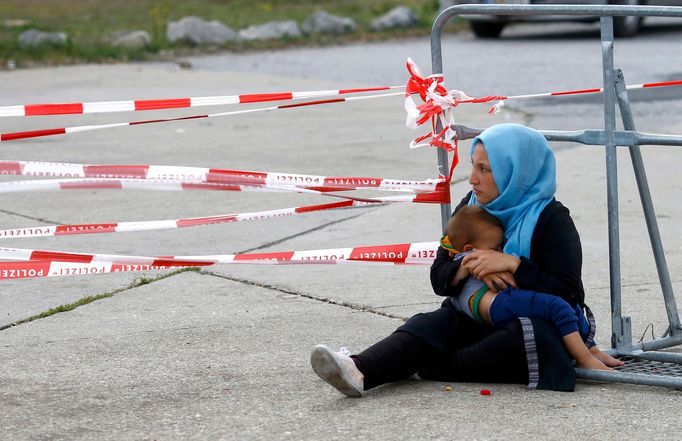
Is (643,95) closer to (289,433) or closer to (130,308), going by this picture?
(130,308)

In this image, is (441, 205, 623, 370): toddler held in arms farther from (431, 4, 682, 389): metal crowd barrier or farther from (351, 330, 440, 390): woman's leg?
(351, 330, 440, 390): woman's leg

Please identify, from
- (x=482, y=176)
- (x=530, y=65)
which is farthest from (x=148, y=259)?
(x=530, y=65)

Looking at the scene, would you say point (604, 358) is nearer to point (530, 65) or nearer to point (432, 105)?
point (432, 105)

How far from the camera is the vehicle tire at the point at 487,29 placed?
18778 mm

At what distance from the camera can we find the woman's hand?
395 cm

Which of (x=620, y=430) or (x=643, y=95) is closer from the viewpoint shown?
(x=620, y=430)

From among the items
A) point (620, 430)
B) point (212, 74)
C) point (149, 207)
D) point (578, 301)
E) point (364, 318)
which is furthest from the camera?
point (212, 74)

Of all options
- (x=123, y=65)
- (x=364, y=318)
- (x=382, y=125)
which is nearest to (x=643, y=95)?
(x=382, y=125)

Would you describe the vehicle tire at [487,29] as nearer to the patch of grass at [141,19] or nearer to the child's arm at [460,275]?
the patch of grass at [141,19]

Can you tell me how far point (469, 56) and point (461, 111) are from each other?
205 inches

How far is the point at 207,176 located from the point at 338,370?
112 cm

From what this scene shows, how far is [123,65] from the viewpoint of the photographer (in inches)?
607

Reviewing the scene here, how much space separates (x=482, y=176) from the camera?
400 cm

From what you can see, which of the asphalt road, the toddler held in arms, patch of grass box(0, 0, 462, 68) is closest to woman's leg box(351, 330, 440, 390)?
the toddler held in arms
